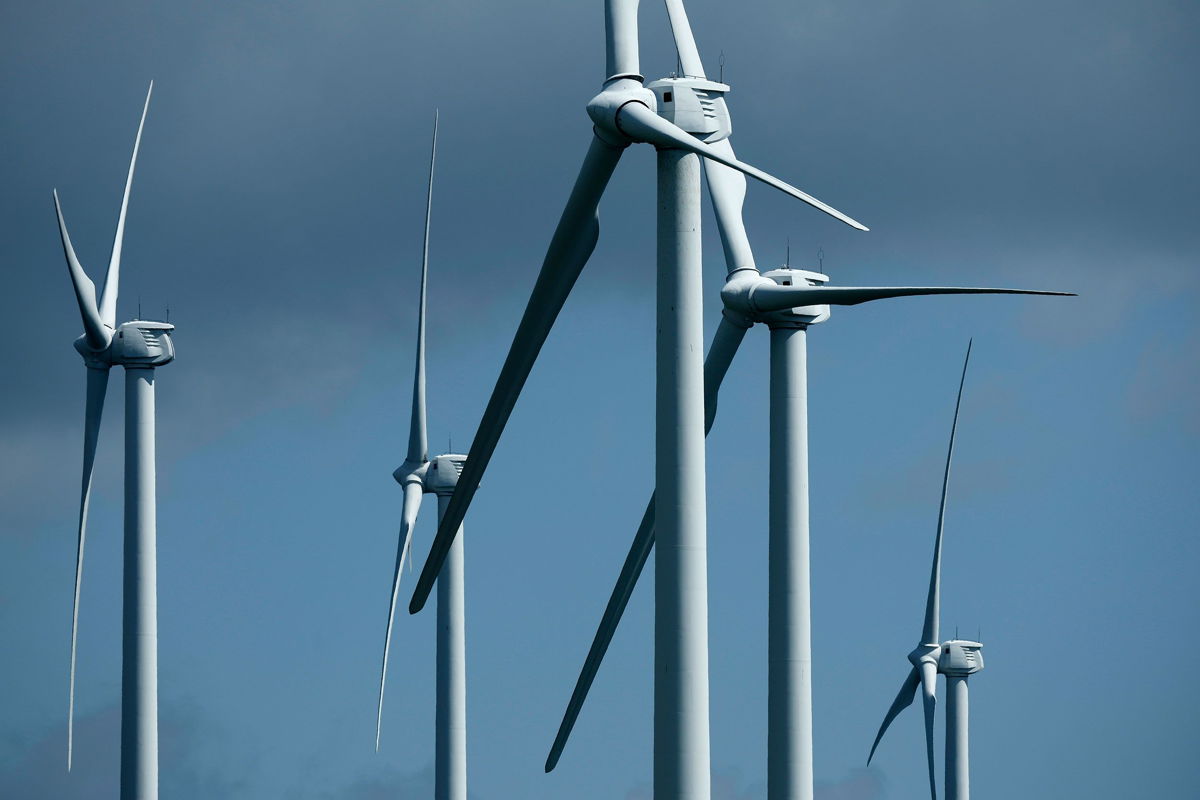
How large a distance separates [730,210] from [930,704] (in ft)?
166

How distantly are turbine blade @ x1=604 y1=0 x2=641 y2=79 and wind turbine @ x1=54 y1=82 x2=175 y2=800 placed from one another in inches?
1106

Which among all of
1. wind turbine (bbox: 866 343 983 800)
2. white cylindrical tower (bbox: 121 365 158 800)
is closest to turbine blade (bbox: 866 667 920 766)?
wind turbine (bbox: 866 343 983 800)

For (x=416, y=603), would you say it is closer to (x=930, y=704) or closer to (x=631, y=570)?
(x=631, y=570)

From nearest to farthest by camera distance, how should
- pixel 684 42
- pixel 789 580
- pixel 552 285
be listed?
pixel 552 285
pixel 684 42
pixel 789 580

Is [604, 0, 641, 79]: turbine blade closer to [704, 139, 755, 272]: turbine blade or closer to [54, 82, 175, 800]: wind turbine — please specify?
[704, 139, 755, 272]: turbine blade

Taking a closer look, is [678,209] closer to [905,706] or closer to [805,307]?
[805,307]

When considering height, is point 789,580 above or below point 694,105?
below

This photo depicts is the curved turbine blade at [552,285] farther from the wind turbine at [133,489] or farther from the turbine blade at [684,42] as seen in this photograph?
the wind turbine at [133,489]

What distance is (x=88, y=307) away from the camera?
71375mm

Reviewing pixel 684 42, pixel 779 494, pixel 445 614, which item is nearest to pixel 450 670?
pixel 445 614

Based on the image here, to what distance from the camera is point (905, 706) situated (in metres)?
105

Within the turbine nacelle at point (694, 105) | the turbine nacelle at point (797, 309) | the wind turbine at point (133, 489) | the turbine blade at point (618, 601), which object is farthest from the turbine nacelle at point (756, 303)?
the wind turbine at point (133, 489)

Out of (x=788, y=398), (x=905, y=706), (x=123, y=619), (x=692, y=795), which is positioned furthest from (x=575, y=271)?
(x=905, y=706)

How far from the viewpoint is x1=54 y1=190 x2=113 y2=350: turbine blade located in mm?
70062
